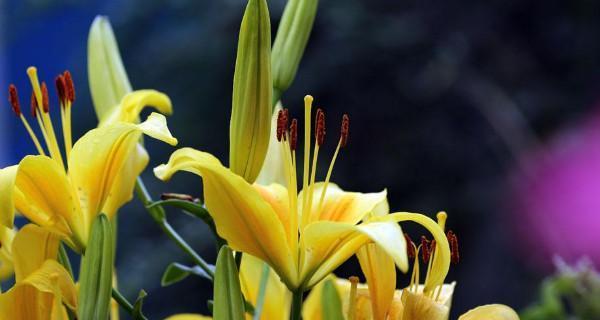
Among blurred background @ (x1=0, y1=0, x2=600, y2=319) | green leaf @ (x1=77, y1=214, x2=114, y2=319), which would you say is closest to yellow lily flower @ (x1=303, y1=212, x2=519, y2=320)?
green leaf @ (x1=77, y1=214, x2=114, y2=319)

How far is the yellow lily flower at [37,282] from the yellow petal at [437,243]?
5.2 inches

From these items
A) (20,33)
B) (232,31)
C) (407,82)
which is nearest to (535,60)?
(407,82)

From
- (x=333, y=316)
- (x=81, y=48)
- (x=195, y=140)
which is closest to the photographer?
(x=333, y=316)

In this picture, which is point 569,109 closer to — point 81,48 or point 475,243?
point 475,243

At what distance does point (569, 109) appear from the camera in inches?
80.3

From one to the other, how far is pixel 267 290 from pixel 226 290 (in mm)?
126

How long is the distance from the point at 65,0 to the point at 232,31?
371 mm

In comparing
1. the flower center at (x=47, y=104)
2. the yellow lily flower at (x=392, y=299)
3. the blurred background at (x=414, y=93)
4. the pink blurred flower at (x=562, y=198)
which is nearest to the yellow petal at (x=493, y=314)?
the yellow lily flower at (x=392, y=299)

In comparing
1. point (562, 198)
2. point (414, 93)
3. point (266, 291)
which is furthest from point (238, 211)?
point (414, 93)

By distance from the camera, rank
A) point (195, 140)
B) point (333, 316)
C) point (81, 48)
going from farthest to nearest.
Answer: point (81, 48) < point (195, 140) < point (333, 316)

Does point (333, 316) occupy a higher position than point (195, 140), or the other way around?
point (333, 316)

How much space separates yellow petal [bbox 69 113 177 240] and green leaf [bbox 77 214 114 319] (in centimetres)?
4

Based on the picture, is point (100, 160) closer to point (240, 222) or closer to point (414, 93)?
point (240, 222)

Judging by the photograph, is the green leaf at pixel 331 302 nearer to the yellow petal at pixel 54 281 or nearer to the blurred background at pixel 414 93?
the yellow petal at pixel 54 281
